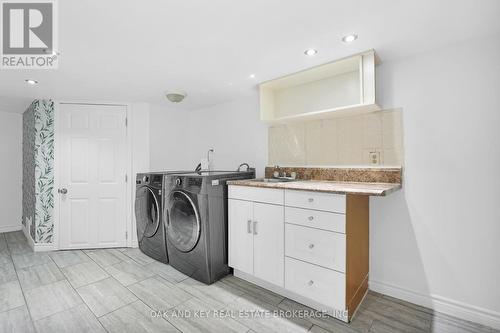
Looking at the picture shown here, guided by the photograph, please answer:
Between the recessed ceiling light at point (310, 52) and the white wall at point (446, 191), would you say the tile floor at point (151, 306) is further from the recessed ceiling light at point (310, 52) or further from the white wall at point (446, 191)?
the recessed ceiling light at point (310, 52)

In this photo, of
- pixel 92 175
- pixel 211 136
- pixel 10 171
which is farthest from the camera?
pixel 10 171

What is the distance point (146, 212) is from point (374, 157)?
2537mm

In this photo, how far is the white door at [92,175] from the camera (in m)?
3.10

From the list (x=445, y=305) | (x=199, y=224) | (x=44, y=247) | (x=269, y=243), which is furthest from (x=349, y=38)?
(x=44, y=247)

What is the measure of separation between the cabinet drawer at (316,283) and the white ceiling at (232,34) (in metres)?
1.60

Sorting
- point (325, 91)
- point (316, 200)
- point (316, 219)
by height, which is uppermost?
point (325, 91)

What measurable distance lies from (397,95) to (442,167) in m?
0.65

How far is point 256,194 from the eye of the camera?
6.87 ft

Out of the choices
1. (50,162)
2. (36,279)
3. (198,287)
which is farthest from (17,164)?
(198,287)

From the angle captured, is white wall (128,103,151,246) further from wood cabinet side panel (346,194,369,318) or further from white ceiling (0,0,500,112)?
wood cabinet side panel (346,194,369,318)

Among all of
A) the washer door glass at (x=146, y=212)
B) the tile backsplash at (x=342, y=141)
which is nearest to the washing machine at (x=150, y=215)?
the washer door glass at (x=146, y=212)

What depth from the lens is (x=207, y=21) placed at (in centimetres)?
140

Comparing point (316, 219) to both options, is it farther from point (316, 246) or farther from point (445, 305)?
point (445, 305)

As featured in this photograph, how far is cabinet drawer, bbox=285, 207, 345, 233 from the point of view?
161cm
